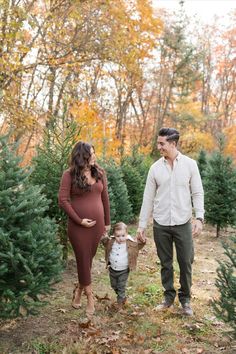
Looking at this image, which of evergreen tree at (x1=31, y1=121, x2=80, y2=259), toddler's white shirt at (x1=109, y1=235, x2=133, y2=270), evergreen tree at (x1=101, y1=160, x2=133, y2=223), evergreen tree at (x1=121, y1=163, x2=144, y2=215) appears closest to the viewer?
toddler's white shirt at (x1=109, y1=235, x2=133, y2=270)

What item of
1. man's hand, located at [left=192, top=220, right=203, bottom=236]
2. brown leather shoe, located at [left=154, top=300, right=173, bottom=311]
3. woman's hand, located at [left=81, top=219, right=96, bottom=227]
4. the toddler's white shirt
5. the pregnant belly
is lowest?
brown leather shoe, located at [left=154, top=300, right=173, bottom=311]

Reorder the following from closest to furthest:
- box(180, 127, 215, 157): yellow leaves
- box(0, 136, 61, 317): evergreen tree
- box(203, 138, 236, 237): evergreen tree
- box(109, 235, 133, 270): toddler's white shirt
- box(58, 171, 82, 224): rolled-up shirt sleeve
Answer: box(0, 136, 61, 317): evergreen tree
box(58, 171, 82, 224): rolled-up shirt sleeve
box(109, 235, 133, 270): toddler's white shirt
box(203, 138, 236, 237): evergreen tree
box(180, 127, 215, 157): yellow leaves

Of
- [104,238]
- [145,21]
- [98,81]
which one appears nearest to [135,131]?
[98,81]

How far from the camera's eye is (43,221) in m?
4.21

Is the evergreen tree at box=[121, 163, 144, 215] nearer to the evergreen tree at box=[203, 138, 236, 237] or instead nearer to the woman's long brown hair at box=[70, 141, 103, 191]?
the evergreen tree at box=[203, 138, 236, 237]

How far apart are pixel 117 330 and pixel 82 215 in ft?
4.64

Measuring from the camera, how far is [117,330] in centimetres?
462

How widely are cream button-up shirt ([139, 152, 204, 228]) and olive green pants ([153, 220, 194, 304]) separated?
11 centimetres

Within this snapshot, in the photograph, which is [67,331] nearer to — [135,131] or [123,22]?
[123,22]

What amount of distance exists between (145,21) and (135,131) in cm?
1591

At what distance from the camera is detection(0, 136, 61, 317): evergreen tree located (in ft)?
12.2

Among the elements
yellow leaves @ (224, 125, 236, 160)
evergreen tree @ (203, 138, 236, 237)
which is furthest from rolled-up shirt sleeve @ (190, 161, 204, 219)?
yellow leaves @ (224, 125, 236, 160)

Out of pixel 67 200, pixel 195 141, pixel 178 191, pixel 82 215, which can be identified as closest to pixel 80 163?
pixel 67 200

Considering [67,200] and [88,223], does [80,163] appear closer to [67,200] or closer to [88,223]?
[67,200]
